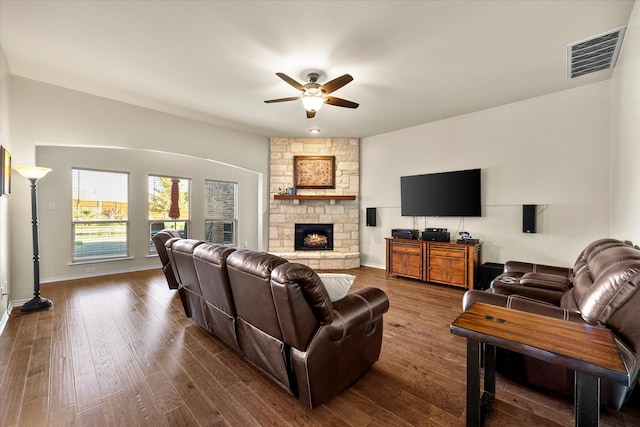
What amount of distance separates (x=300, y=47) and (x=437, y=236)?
11.7 feet

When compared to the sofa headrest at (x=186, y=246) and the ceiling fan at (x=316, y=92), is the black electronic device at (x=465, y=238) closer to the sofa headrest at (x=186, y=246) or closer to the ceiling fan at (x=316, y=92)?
the ceiling fan at (x=316, y=92)

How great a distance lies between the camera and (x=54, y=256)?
4926 mm

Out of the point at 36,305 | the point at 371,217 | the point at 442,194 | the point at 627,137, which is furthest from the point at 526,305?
the point at 36,305

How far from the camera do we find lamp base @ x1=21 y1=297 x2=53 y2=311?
10.9ft

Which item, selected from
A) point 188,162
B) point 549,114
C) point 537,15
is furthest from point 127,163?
point 549,114

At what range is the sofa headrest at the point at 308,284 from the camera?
4.96 ft

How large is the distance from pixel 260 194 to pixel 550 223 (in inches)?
208

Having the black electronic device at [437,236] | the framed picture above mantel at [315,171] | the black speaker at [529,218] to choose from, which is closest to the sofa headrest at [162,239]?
the framed picture above mantel at [315,171]

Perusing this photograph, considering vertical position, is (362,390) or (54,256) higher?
(54,256)

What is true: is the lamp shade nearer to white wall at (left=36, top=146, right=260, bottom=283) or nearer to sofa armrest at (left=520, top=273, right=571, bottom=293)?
white wall at (left=36, top=146, right=260, bottom=283)

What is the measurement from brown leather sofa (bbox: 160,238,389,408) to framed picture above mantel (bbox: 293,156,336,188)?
3.92 metres

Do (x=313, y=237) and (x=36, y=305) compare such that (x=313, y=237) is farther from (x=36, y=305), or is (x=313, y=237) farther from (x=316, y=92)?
(x=36, y=305)

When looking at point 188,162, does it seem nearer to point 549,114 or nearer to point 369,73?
point 369,73

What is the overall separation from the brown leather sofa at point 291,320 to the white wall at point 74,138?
3130 millimetres
